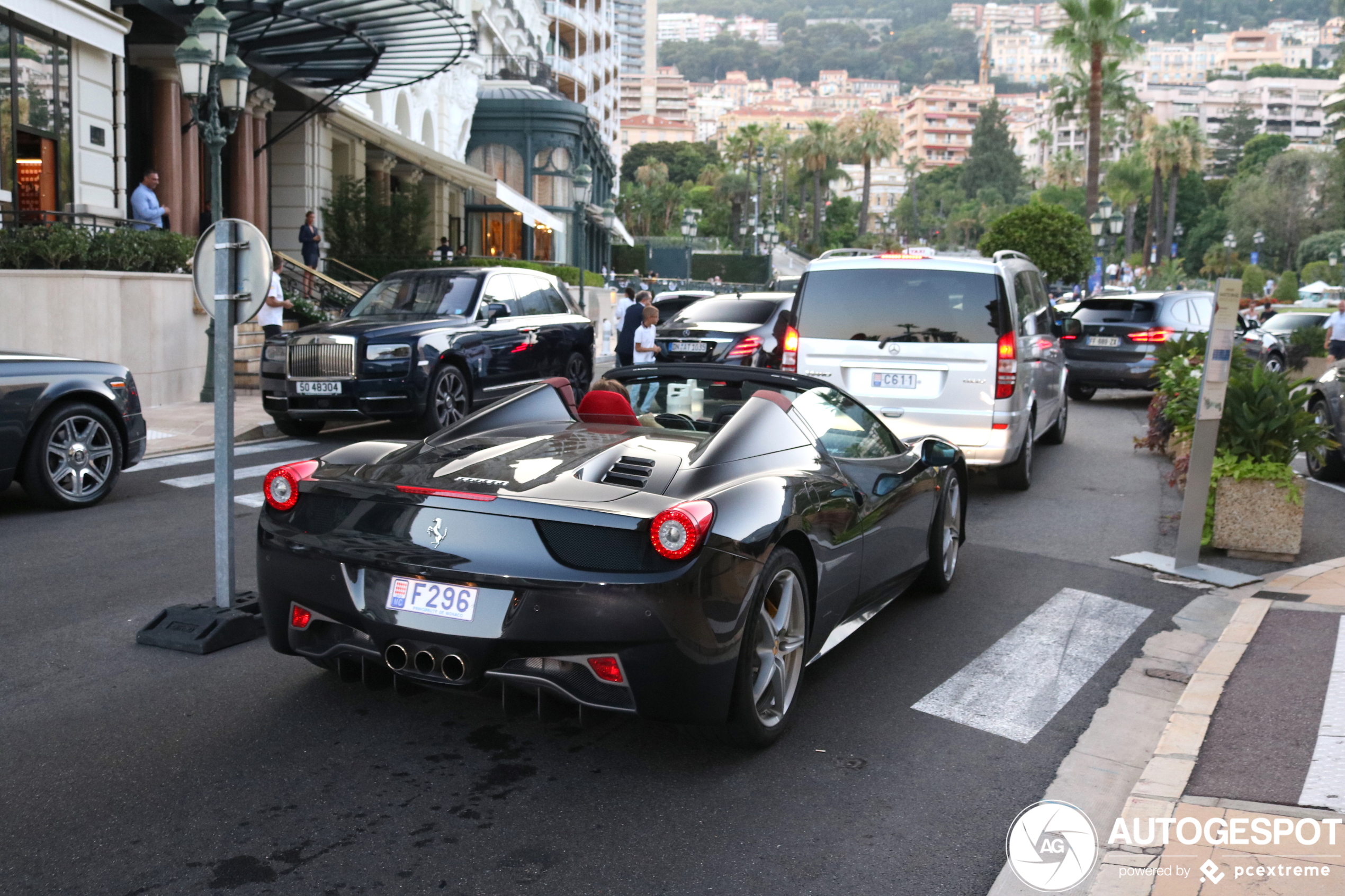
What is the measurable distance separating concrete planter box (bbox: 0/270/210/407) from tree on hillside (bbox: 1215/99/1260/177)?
158m

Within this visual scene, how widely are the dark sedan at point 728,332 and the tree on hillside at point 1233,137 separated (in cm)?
15349

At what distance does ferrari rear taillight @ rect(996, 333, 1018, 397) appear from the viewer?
9.73 meters

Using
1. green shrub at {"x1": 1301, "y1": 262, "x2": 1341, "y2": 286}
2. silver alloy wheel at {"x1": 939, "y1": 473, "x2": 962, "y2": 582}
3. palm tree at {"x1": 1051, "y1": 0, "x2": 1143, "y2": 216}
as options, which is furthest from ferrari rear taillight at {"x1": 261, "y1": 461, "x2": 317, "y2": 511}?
green shrub at {"x1": 1301, "y1": 262, "x2": 1341, "y2": 286}

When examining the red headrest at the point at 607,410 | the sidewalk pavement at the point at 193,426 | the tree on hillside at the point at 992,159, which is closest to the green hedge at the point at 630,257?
the sidewalk pavement at the point at 193,426

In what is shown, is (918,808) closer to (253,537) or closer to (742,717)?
(742,717)

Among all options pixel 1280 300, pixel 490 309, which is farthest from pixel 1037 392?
pixel 1280 300

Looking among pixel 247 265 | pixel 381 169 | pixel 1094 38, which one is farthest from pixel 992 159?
pixel 247 265

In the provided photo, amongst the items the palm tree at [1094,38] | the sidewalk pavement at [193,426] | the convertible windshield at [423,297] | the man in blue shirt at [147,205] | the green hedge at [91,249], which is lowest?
the sidewalk pavement at [193,426]

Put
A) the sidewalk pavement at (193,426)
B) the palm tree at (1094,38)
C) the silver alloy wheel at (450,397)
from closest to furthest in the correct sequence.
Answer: the sidewalk pavement at (193,426)
the silver alloy wheel at (450,397)
the palm tree at (1094,38)

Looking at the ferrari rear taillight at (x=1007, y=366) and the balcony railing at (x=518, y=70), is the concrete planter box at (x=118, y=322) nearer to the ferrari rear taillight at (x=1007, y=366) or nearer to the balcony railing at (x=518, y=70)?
the ferrari rear taillight at (x=1007, y=366)

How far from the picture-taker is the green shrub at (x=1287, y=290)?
58125 mm

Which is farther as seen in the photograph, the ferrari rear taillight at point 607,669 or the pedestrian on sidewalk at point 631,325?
the pedestrian on sidewalk at point 631,325

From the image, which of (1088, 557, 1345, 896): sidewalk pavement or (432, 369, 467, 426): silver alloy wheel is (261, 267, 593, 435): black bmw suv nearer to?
(432, 369, 467, 426): silver alloy wheel

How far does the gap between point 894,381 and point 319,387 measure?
6.17 m
